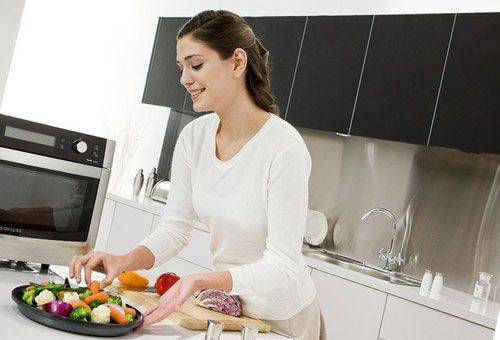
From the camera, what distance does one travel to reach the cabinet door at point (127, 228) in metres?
4.45

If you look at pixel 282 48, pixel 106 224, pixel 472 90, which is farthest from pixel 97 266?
pixel 106 224

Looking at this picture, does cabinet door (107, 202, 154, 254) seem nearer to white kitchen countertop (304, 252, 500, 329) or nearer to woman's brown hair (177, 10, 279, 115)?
white kitchen countertop (304, 252, 500, 329)

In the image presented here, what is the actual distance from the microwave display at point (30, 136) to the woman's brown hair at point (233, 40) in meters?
0.47

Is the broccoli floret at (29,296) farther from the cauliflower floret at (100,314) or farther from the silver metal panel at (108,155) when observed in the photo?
the silver metal panel at (108,155)

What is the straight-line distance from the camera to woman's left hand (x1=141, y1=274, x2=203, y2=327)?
1433 mm

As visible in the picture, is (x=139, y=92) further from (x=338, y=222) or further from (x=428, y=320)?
(x=428, y=320)

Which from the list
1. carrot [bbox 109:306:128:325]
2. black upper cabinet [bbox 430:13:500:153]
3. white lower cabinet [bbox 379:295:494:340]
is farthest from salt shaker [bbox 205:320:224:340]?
black upper cabinet [bbox 430:13:500:153]

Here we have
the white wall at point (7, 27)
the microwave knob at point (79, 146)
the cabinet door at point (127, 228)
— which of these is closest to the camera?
the microwave knob at point (79, 146)

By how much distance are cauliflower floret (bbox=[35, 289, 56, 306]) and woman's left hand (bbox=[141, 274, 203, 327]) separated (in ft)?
0.67

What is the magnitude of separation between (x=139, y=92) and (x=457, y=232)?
3.39 m

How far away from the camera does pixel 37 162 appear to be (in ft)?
6.03

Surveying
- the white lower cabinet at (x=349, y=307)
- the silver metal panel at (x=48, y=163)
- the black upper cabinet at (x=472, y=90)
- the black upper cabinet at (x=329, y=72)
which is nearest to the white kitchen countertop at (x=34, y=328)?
the silver metal panel at (x=48, y=163)

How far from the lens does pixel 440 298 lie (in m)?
2.94

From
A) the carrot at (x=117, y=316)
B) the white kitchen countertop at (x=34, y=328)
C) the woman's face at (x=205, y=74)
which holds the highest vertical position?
the woman's face at (x=205, y=74)
